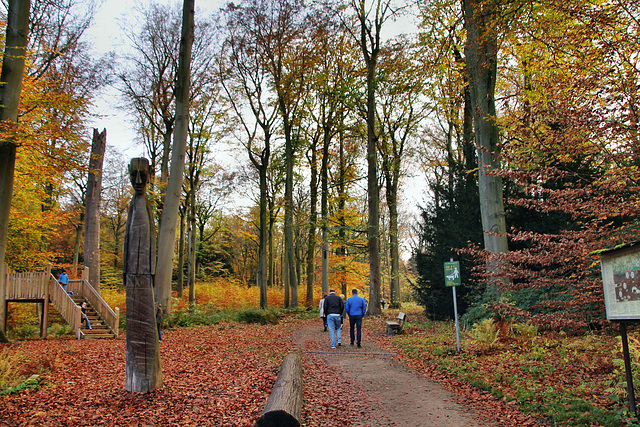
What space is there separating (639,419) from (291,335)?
456 inches

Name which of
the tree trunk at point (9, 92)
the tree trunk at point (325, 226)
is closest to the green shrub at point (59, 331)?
the tree trunk at point (9, 92)

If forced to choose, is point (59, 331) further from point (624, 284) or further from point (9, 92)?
point (624, 284)

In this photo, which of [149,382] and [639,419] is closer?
[639,419]

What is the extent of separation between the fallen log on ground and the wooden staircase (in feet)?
33.6

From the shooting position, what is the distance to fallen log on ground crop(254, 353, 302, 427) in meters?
4.64

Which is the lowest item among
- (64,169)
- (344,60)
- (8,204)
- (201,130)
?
(8,204)

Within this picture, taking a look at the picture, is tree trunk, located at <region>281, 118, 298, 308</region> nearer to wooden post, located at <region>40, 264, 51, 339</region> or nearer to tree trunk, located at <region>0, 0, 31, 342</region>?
wooden post, located at <region>40, 264, 51, 339</region>

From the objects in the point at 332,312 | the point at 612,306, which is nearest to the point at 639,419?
the point at 612,306

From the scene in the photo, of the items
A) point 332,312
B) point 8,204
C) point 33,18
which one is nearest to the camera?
point 8,204

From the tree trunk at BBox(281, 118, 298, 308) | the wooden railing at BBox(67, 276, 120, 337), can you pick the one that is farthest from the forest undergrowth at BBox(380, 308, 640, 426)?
the tree trunk at BBox(281, 118, 298, 308)

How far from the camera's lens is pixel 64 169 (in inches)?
491

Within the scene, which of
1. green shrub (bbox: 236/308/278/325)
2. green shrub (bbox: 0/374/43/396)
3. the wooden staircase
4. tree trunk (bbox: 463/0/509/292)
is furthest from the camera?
green shrub (bbox: 236/308/278/325)

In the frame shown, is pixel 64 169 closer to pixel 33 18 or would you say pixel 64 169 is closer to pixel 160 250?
pixel 160 250

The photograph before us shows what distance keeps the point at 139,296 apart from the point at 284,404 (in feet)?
9.58
